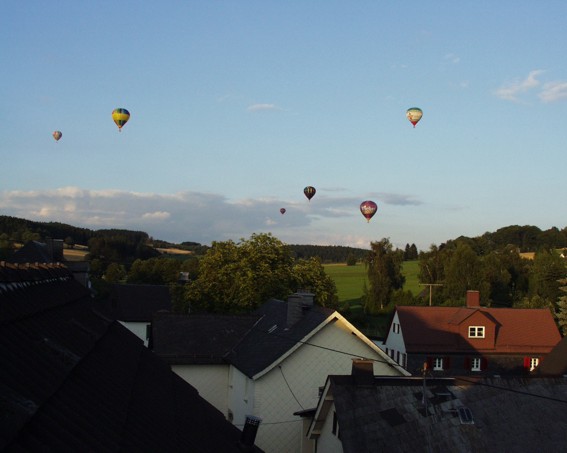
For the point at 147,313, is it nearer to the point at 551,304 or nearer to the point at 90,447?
the point at 551,304

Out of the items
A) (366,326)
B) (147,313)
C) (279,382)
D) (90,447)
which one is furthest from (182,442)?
(366,326)

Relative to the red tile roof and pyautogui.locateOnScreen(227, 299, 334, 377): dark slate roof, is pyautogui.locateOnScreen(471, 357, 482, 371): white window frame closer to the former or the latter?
the red tile roof

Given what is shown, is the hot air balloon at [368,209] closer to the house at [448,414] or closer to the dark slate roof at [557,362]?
the dark slate roof at [557,362]

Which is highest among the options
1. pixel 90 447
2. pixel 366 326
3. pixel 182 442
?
pixel 90 447

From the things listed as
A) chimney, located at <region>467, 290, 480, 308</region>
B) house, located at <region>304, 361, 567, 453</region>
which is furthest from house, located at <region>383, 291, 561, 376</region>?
house, located at <region>304, 361, 567, 453</region>

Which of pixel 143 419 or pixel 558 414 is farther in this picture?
pixel 558 414

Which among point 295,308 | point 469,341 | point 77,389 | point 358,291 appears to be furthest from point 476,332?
point 358,291
